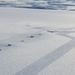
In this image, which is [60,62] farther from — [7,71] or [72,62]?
[7,71]

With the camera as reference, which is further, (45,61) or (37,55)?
(37,55)

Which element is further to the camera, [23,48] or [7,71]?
[23,48]

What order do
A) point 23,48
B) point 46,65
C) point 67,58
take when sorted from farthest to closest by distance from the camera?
point 23,48 → point 67,58 → point 46,65

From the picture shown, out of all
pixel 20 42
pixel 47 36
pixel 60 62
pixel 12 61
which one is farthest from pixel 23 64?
pixel 47 36

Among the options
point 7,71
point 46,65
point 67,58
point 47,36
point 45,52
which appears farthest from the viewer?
point 47,36

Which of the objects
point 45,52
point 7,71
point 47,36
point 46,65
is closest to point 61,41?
point 47,36

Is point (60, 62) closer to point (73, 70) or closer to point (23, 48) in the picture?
point (73, 70)
